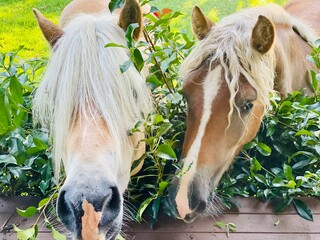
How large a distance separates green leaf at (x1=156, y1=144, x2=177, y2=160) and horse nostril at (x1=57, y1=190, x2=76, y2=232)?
42 centimetres

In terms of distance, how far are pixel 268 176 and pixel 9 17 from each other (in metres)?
4.97

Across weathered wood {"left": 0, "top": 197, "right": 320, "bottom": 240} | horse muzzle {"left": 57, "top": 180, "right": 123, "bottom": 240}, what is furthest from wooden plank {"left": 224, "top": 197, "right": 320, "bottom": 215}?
horse muzzle {"left": 57, "top": 180, "right": 123, "bottom": 240}

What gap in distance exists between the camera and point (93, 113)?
1.61 meters

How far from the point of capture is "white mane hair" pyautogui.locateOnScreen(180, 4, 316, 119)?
1.95 metres

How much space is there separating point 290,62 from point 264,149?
689mm

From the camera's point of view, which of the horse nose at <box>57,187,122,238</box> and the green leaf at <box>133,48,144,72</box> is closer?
the horse nose at <box>57,187,122,238</box>

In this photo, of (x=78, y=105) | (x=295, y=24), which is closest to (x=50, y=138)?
(x=78, y=105)

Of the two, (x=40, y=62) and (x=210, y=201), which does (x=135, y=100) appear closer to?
(x=210, y=201)

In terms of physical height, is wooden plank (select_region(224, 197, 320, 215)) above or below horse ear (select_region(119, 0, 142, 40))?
below

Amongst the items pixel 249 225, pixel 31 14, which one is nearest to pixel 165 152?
pixel 249 225

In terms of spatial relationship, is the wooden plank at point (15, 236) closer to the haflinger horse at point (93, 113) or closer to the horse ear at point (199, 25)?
the haflinger horse at point (93, 113)

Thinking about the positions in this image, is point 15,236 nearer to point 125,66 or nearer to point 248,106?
point 125,66

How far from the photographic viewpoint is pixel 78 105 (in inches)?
64.5

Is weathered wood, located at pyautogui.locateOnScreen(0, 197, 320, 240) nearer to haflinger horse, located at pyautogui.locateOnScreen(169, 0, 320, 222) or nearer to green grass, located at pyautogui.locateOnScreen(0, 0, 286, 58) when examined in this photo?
haflinger horse, located at pyautogui.locateOnScreen(169, 0, 320, 222)
